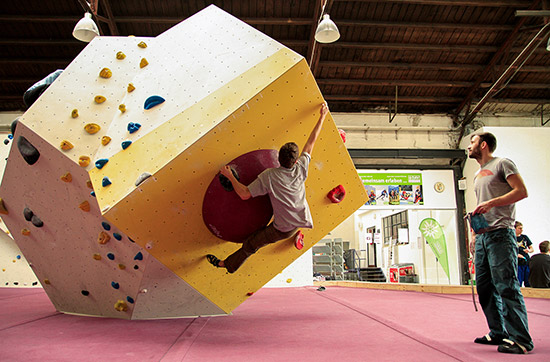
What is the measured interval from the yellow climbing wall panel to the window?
11.1 meters

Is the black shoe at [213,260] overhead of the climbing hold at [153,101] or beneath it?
beneath

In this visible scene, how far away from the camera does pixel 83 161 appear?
272cm

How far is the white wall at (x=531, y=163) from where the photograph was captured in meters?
11.5

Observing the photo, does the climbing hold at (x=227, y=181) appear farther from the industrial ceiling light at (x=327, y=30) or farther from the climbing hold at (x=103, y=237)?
the industrial ceiling light at (x=327, y=30)

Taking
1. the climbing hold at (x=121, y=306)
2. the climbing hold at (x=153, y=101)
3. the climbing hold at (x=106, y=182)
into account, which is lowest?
the climbing hold at (x=121, y=306)

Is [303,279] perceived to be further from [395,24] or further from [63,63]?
[63,63]

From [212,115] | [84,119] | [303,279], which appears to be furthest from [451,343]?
[303,279]

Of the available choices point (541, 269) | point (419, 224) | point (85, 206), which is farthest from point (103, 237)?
point (419, 224)

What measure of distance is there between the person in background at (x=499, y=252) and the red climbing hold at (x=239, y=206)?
133cm

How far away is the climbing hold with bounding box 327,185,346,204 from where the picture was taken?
3.35m

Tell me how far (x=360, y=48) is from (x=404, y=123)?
11.5 ft

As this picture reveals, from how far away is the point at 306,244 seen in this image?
12.2ft

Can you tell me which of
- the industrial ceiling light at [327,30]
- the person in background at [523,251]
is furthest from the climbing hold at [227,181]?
the person in background at [523,251]

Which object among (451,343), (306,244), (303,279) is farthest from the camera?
(303,279)
